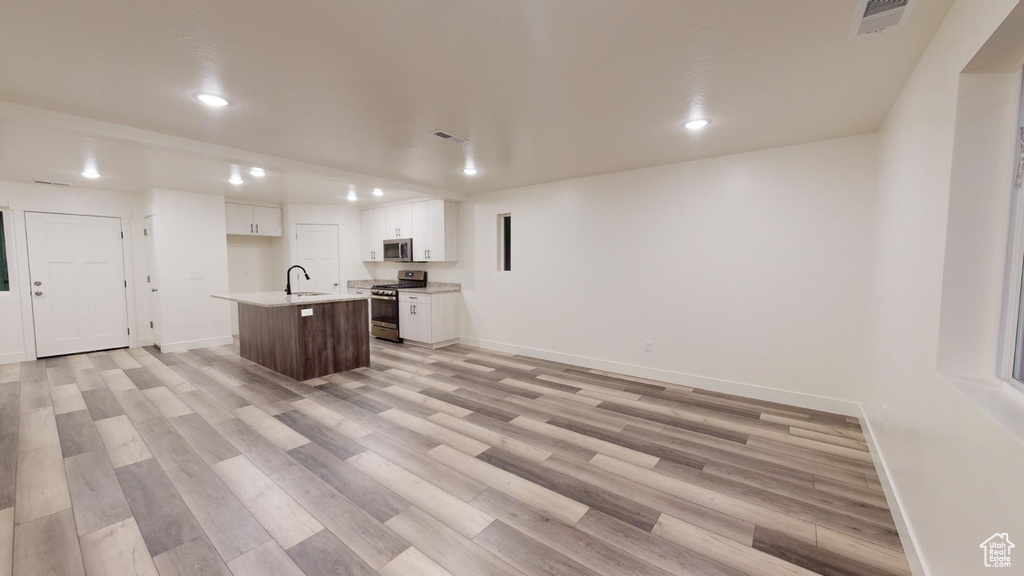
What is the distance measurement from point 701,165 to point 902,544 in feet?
10.6

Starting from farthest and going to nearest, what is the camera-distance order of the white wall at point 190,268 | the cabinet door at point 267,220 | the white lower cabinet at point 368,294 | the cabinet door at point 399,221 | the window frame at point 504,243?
the white lower cabinet at point 368,294, the cabinet door at point 267,220, the cabinet door at point 399,221, the window frame at point 504,243, the white wall at point 190,268

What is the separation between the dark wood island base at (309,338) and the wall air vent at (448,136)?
2.54 meters

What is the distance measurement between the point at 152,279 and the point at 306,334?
338cm

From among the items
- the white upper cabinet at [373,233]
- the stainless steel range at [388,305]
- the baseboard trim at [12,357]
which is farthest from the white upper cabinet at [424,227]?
the baseboard trim at [12,357]

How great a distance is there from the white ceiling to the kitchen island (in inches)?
67.5

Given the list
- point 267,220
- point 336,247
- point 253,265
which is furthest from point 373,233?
point 253,265

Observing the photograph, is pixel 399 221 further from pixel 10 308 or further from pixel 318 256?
pixel 10 308

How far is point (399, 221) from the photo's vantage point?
6738 millimetres

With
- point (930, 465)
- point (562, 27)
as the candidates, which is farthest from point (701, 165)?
point (930, 465)

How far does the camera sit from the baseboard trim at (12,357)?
4.94 m

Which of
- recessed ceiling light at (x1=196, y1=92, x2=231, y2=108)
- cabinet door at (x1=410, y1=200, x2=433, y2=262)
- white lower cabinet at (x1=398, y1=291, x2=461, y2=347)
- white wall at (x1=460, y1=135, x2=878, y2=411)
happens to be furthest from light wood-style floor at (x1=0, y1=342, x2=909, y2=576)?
cabinet door at (x1=410, y1=200, x2=433, y2=262)

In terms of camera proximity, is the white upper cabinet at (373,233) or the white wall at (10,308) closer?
the white wall at (10,308)

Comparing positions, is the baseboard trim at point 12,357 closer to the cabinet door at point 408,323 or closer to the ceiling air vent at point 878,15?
the cabinet door at point 408,323

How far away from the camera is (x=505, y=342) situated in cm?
577
